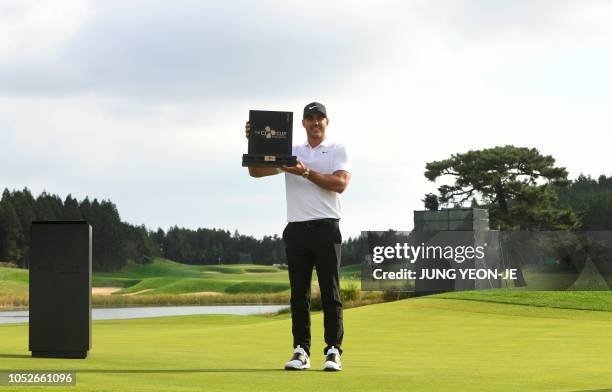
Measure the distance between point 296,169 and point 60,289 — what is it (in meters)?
2.71

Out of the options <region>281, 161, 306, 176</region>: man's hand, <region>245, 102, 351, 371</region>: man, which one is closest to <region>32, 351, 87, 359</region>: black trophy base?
<region>245, 102, 351, 371</region>: man

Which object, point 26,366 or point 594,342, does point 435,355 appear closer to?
point 594,342

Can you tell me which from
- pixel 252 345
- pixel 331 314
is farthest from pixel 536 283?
pixel 331 314

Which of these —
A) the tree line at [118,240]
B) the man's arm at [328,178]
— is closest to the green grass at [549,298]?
the man's arm at [328,178]

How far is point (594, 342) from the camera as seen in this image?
15250 mm

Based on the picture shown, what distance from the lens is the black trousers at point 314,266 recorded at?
804 cm

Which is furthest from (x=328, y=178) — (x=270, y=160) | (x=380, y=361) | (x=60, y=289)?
(x=380, y=361)

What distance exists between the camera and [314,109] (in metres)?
8.17

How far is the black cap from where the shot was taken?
8164 mm

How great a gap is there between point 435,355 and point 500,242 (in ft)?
81.0

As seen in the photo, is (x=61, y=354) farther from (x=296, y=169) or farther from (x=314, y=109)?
(x=314, y=109)

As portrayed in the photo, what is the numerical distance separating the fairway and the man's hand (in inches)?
61.7

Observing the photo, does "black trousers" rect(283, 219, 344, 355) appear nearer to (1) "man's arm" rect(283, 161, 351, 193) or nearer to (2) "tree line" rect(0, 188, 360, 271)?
(1) "man's arm" rect(283, 161, 351, 193)

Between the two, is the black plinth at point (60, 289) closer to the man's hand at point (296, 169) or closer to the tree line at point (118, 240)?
the man's hand at point (296, 169)
